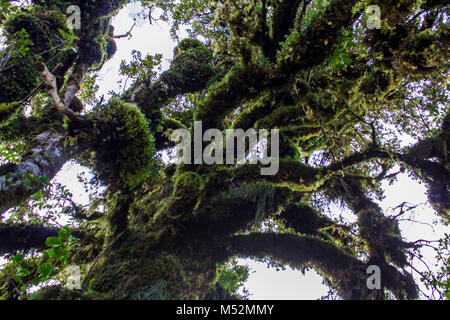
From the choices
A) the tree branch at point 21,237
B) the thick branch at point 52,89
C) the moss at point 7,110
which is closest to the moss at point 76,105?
the thick branch at point 52,89

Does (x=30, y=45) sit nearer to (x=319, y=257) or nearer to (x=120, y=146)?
(x=120, y=146)

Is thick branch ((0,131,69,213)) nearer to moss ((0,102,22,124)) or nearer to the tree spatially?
the tree

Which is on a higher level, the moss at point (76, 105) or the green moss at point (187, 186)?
the moss at point (76, 105)

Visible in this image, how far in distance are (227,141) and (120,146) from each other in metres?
2.57

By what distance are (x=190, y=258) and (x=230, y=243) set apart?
4.36 feet

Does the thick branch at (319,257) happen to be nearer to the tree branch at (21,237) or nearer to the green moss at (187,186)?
the green moss at (187,186)

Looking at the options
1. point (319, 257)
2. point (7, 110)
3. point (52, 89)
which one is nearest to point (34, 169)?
point (7, 110)

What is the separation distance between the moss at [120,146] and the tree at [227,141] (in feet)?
0.10

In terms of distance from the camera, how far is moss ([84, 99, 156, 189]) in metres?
5.01

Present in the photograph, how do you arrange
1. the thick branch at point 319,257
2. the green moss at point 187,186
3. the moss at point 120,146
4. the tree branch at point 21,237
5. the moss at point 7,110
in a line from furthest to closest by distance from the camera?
1. the thick branch at point 319,257
2. the tree branch at point 21,237
3. the green moss at point 187,186
4. the moss at point 120,146
5. the moss at point 7,110

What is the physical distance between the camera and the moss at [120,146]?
5.01 metres

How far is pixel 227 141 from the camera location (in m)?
6.13

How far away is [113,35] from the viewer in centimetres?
1001

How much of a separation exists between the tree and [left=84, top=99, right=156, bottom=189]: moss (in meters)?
0.03
